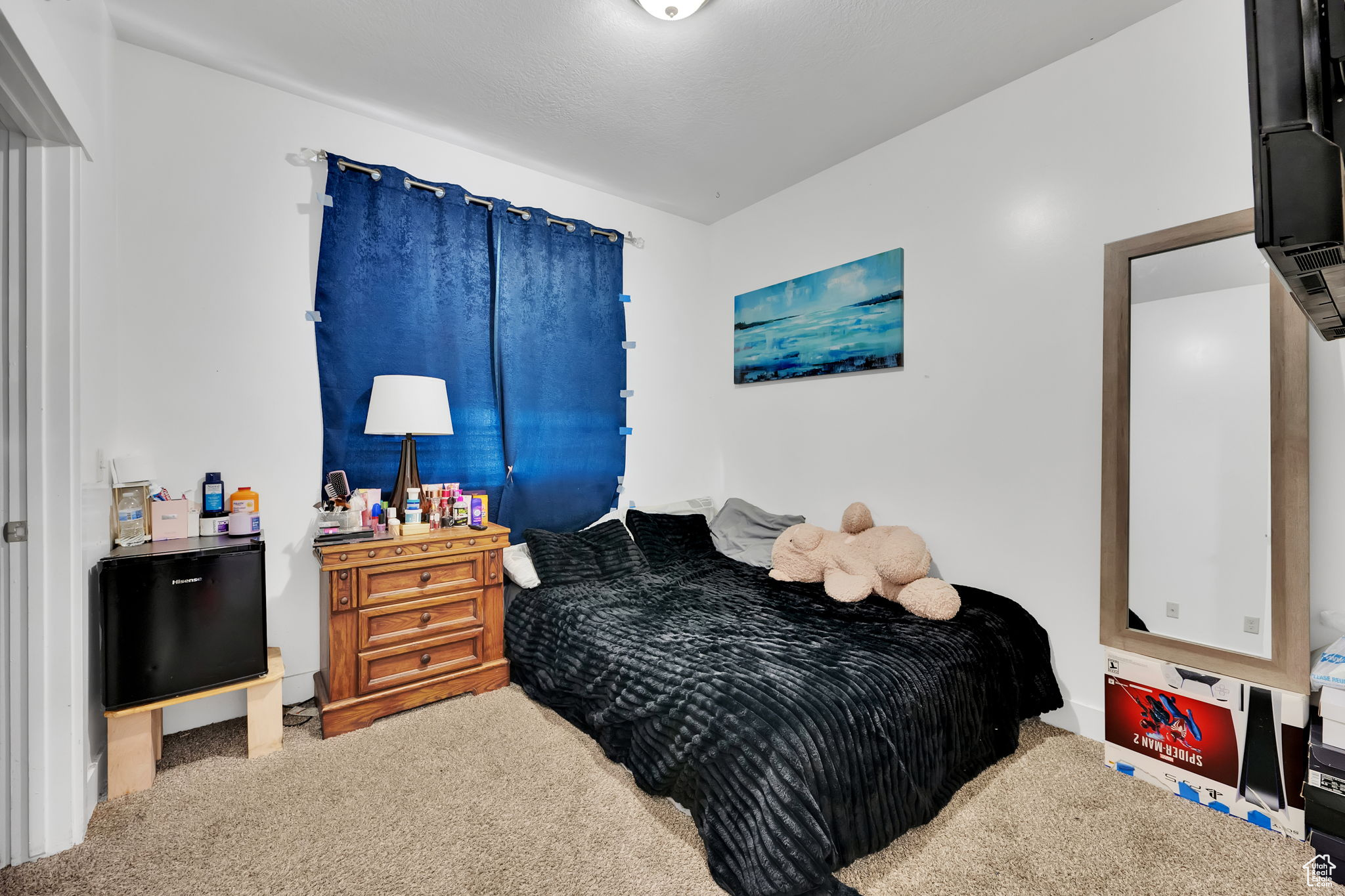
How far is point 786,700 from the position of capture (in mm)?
1581

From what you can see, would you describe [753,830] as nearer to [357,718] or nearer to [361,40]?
[357,718]

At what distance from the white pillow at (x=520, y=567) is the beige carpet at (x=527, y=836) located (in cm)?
78

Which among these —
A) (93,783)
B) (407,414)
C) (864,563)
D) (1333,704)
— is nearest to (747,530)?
(864,563)

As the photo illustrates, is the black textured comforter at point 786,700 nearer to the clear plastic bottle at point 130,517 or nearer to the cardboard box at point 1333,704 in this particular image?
the cardboard box at point 1333,704

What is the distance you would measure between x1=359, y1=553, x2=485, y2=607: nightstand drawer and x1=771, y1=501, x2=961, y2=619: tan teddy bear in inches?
57.4

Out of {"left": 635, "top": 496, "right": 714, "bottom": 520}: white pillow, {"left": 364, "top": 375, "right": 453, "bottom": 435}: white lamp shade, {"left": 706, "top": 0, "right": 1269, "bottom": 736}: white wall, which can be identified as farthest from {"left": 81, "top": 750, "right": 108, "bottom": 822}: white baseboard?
{"left": 706, "top": 0, "right": 1269, "bottom": 736}: white wall

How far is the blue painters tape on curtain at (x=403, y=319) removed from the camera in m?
2.55

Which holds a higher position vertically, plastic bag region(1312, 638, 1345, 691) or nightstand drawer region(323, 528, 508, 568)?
nightstand drawer region(323, 528, 508, 568)

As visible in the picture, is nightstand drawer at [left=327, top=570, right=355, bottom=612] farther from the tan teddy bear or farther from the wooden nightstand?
the tan teddy bear

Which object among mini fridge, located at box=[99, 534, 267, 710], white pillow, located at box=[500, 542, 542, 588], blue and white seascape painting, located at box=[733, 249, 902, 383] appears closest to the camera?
mini fridge, located at box=[99, 534, 267, 710]

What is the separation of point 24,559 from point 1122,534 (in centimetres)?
353

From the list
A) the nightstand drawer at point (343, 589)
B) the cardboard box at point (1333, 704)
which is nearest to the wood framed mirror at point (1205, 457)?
the cardboard box at point (1333, 704)

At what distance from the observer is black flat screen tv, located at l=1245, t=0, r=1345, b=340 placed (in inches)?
26.2

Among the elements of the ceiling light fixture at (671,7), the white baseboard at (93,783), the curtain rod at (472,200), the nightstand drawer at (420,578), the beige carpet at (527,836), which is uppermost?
the ceiling light fixture at (671,7)
